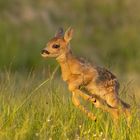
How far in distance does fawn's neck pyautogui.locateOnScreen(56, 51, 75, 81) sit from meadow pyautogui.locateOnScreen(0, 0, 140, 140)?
16 centimetres

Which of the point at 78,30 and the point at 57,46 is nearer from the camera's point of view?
the point at 57,46

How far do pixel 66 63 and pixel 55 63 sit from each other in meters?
9.13

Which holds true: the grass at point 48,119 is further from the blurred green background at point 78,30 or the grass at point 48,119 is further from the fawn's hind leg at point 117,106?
the blurred green background at point 78,30

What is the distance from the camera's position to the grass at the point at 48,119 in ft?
31.6

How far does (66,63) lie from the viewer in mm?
11016

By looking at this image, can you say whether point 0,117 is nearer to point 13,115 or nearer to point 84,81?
point 13,115

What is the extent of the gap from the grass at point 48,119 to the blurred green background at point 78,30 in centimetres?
843

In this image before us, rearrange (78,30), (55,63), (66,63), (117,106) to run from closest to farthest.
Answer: (117,106) < (66,63) < (55,63) < (78,30)

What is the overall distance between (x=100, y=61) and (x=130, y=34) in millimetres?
2474

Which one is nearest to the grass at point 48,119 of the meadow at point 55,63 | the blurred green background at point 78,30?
the meadow at point 55,63

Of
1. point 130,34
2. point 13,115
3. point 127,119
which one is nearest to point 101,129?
point 127,119

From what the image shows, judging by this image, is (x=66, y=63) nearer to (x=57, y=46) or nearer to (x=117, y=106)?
(x=57, y=46)

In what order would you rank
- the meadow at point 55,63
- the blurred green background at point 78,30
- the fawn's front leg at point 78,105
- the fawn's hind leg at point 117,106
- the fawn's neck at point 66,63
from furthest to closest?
the blurred green background at point 78,30 < the fawn's neck at point 66,63 < the fawn's hind leg at point 117,106 < the fawn's front leg at point 78,105 < the meadow at point 55,63

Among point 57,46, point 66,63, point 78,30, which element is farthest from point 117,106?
point 78,30
